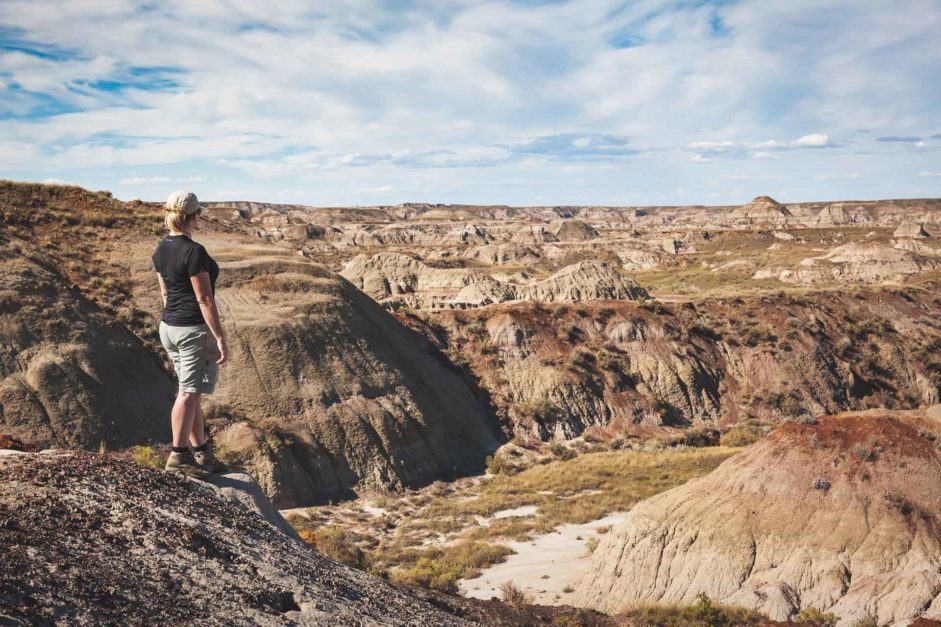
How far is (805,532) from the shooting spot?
16484 mm

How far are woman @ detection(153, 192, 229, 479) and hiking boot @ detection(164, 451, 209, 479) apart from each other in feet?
2.75

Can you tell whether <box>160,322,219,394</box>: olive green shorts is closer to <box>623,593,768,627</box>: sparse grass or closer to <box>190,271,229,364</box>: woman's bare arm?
<box>190,271,229,364</box>: woman's bare arm

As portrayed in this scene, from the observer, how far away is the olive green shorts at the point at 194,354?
6.99m

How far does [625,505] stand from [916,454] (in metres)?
11.4

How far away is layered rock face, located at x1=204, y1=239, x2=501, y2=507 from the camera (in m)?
26.8

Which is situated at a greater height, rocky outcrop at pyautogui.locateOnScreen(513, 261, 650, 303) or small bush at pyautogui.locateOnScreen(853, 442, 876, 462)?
rocky outcrop at pyautogui.locateOnScreen(513, 261, 650, 303)

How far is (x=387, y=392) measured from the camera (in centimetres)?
3225

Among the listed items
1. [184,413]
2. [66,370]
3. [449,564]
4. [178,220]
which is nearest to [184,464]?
[184,413]


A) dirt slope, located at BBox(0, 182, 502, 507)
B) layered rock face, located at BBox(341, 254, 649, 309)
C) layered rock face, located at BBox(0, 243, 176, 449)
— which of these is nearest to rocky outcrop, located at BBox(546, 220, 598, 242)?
layered rock face, located at BBox(341, 254, 649, 309)

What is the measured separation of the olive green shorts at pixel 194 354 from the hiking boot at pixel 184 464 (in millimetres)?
1326

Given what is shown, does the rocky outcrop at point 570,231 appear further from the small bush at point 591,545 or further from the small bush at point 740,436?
the small bush at point 591,545

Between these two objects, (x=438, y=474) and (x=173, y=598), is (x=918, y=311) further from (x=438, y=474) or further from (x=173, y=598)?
(x=173, y=598)

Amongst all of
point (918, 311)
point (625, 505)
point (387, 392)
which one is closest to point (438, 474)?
point (387, 392)

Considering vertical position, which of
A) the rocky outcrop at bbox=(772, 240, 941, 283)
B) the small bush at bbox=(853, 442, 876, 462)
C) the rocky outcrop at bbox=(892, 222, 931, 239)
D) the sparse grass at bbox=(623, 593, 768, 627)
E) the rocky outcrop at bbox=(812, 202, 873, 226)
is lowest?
the sparse grass at bbox=(623, 593, 768, 627)
